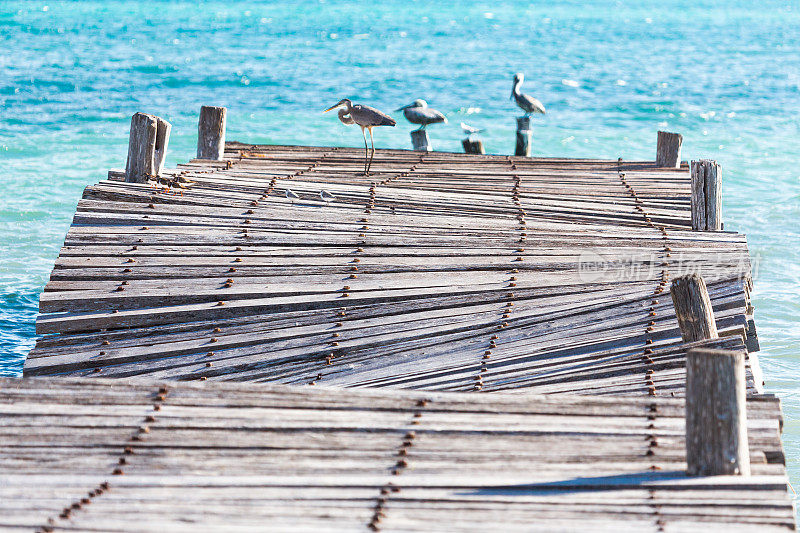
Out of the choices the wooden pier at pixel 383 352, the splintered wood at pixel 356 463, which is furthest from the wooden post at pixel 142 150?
the splintered wood at pixel 356 463

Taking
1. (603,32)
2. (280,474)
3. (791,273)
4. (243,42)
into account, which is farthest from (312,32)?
(280,474)

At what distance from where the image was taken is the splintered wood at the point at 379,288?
6.41 m

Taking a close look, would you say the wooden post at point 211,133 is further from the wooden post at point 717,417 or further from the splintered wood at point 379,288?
the wooden post at point 717,417

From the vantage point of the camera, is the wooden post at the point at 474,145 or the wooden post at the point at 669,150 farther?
the wooden post at the point at 474,145

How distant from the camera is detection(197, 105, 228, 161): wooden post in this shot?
34.4ft

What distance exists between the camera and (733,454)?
14.4 ft

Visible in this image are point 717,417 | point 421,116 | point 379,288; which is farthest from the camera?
point 421,116

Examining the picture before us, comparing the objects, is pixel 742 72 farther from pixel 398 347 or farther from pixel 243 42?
pixel 398 347

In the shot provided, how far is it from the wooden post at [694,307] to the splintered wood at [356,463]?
3.15 feet

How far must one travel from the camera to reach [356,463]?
452 centimetres

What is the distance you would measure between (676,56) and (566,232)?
4115 centimetres

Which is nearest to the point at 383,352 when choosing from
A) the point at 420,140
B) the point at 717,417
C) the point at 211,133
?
the point at 717,417

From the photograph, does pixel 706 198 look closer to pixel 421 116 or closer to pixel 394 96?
pixel 421 116

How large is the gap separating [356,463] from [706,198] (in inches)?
194
